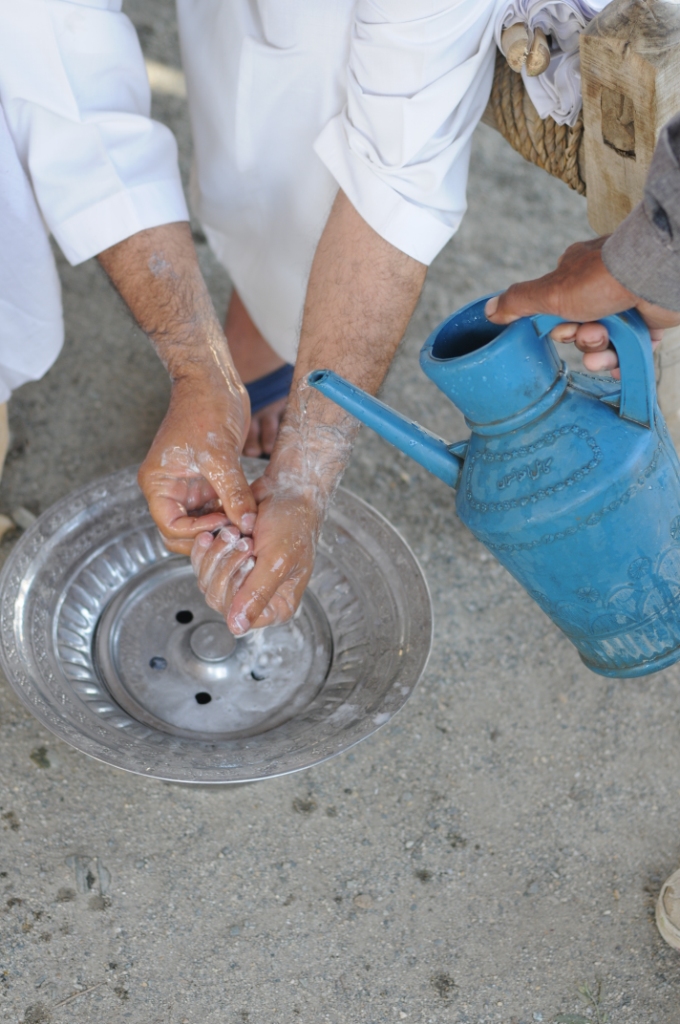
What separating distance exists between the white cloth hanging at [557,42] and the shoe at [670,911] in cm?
102

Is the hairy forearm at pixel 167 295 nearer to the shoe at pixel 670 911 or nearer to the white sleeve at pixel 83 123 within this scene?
the white sleeve at pixel 83 123

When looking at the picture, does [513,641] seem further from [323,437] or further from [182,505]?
[182,505]

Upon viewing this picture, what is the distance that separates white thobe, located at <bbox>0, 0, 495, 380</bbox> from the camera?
1213mm

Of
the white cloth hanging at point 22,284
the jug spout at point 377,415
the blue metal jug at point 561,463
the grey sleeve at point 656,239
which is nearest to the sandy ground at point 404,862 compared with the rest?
the white cloth hanging at point 22,284

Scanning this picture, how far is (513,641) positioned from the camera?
1.56 meters

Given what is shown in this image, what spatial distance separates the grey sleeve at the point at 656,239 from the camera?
2.80ft

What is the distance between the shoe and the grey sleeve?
2.55 feet

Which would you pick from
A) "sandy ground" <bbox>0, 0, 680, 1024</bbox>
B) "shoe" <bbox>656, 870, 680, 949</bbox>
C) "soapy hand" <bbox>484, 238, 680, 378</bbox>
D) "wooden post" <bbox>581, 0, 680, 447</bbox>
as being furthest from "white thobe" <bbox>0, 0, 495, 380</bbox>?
"shoe" <bbox>656, 870, 680, 949</bbox>

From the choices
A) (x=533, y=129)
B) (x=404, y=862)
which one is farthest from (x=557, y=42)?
(x=404, y=862)

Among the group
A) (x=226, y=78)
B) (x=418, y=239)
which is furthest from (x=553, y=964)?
(x=226, y=78)

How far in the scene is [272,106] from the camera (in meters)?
1.42

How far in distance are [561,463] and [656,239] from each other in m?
0.23

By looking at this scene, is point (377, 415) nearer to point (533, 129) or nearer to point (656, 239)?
point (656, 239)

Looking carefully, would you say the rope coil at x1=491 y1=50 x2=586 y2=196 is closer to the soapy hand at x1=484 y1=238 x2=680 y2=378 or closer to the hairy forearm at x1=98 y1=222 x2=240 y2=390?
the soapy hand at x1=484 y1=238 x2=680 y2=378
